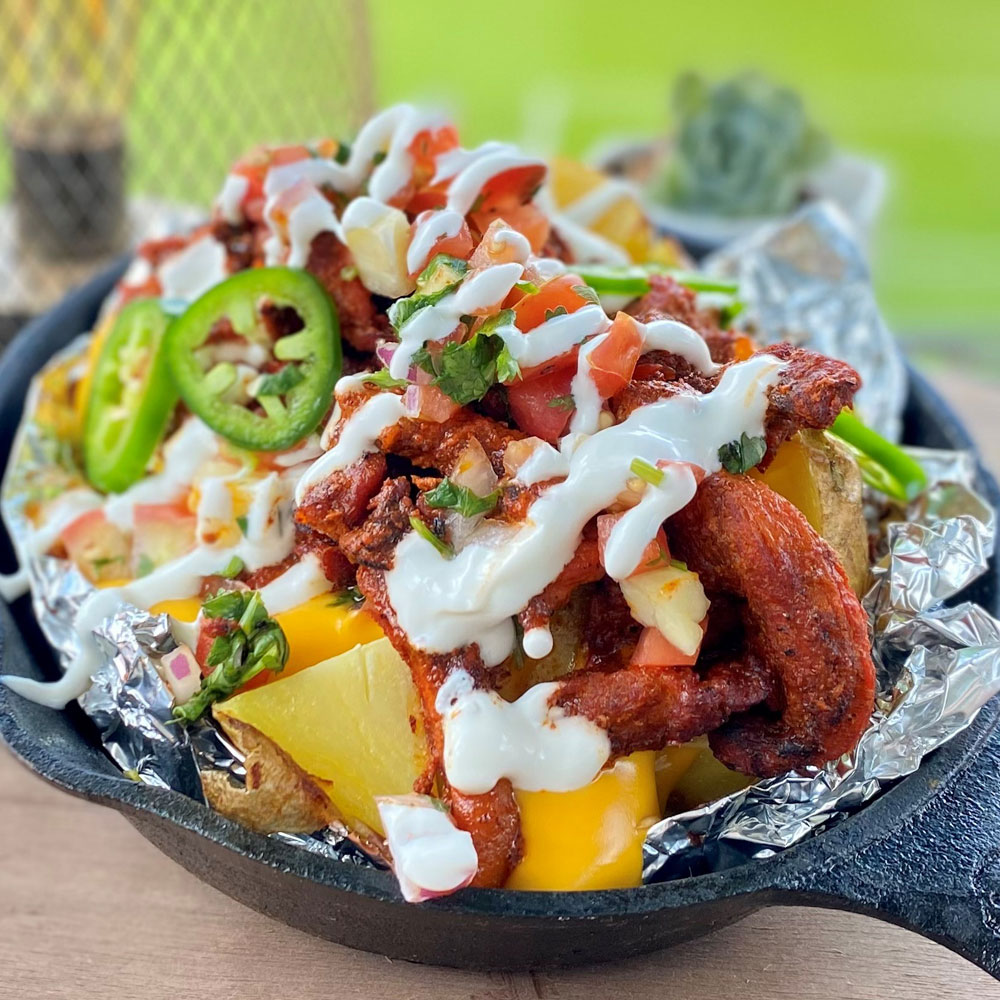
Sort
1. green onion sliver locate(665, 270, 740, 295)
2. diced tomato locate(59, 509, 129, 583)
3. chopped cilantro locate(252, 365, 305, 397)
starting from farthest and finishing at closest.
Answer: green onion sliver locate(665, 270, 740, 295)
diced tomato locate(59, 509, 129, 583)
chopped cilantro locate(252, 365, 305, 397)

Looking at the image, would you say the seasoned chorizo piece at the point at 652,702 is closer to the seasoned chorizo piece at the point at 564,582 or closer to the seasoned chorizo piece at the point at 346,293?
the seasoned chorizo piece at the point at 564,582

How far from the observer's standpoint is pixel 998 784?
191 centimetres

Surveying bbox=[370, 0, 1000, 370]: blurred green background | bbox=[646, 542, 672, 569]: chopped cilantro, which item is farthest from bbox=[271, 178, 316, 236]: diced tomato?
bbox=[370, 0, 1000, 370]: blurred green background

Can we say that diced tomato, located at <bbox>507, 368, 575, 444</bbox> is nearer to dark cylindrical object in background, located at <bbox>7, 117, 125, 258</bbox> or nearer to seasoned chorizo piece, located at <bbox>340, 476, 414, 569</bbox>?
seasoned chorizo piece, located at <bbox>340, 476, 414, 569</bbox>

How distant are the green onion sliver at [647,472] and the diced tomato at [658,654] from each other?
0.72ft

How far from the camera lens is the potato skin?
Answer: 2021 millimetres

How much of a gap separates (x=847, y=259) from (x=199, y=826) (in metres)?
2.36

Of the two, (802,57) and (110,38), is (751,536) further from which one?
(802,57)

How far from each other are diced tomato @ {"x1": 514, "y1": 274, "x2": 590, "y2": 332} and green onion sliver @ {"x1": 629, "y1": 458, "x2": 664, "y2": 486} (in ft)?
1.02

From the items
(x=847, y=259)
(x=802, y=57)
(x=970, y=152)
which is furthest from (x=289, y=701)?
(x=802, y=57)

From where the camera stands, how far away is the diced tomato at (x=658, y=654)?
177cm

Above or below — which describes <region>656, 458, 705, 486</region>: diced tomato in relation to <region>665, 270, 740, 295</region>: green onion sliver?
above

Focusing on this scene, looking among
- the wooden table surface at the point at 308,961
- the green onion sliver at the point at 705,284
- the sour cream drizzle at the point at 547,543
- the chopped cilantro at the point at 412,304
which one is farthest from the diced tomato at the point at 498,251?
the wooden table surface at the point at 308,961

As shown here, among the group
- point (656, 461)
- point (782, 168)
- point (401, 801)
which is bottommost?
point (782, 168)
